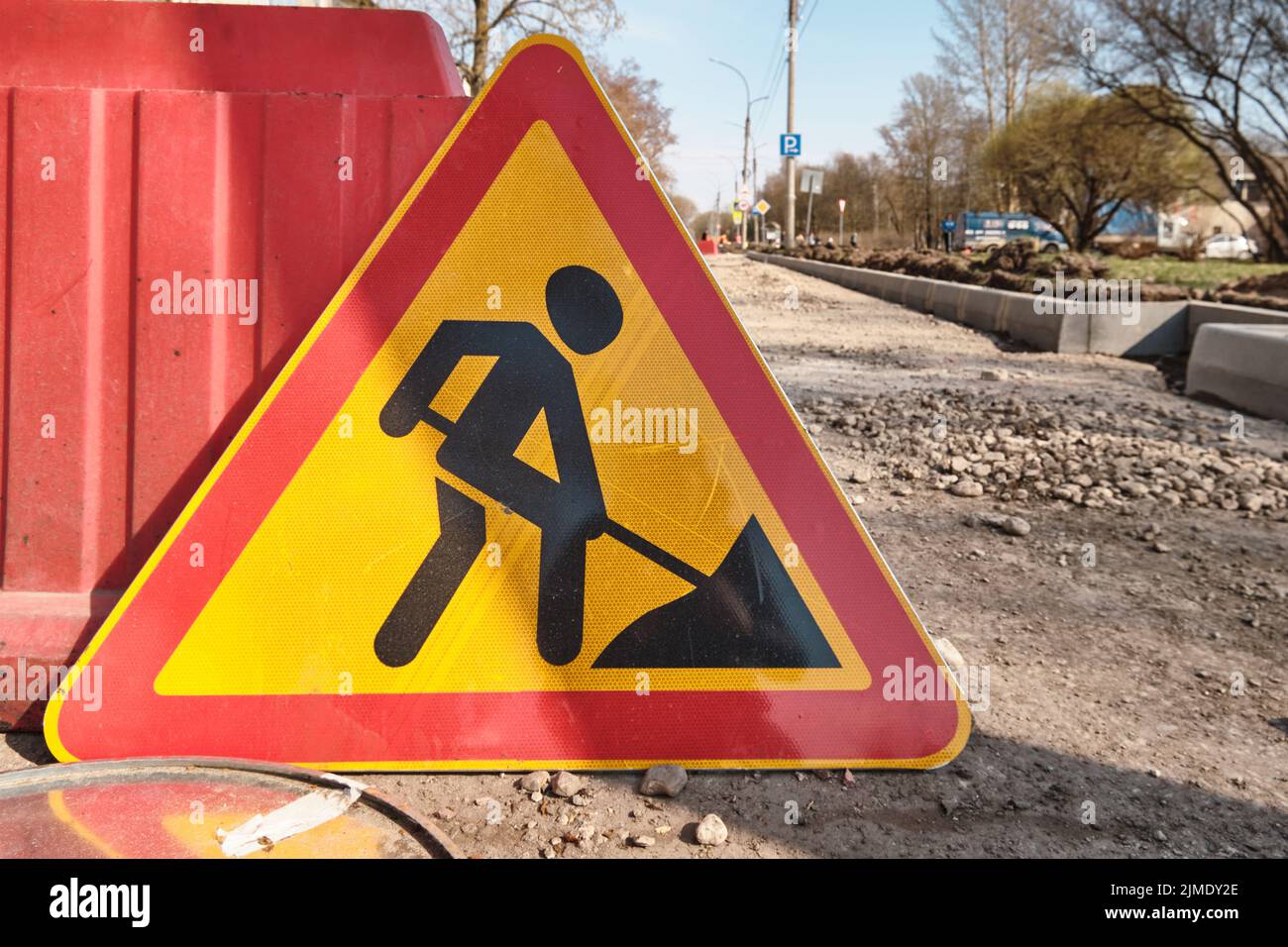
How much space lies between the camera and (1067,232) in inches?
1558

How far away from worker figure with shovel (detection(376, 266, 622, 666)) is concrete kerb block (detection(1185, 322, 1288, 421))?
19.0ft

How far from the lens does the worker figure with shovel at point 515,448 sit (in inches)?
76.7

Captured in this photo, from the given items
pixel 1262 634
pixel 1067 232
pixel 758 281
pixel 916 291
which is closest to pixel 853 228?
pixel 1067 232

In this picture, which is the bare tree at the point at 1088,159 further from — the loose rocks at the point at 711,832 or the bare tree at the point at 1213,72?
the loose rocks at the point at 711,832

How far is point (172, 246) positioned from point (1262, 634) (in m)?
3.14

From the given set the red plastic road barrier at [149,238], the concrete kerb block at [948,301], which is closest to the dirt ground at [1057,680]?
the red plastic road barrier at [149,238]

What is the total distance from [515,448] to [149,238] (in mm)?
977

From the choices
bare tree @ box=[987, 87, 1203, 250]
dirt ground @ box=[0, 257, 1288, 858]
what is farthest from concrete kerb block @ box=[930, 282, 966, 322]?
bare tree @ box=[987, 87, 1203, 250]

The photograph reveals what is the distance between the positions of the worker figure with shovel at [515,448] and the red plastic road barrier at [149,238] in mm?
427

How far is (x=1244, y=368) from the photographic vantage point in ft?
21.6

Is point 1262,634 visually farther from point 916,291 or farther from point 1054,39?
point 1054,39

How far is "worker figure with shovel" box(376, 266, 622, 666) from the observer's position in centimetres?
195

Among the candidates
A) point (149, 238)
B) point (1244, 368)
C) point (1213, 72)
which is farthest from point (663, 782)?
point (1213, 72)

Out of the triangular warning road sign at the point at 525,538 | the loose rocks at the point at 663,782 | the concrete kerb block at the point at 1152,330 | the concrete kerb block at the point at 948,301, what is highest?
the concrete kerb block at the point at 948,301
